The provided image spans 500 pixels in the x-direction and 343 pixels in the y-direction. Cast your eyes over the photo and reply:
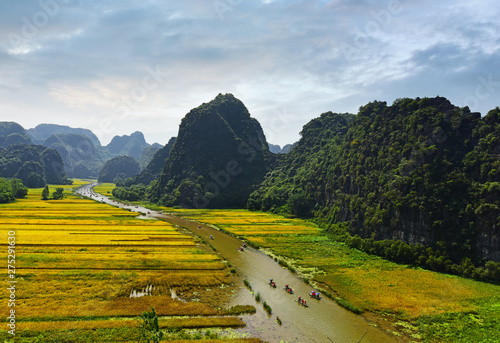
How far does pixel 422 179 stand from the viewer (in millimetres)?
50469

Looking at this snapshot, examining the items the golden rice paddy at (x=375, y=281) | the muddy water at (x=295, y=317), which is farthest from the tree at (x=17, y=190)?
the muddy water at (x=295, y=317)

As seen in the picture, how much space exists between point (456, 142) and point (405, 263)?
1002 inches

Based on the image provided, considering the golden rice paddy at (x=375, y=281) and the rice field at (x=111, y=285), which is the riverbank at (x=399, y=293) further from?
the rice field at (x=111, y=285)

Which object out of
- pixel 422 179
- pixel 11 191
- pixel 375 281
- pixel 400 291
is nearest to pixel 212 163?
pixel 11 191

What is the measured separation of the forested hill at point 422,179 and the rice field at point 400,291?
7.36 m

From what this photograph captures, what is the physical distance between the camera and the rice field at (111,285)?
23.3 metres

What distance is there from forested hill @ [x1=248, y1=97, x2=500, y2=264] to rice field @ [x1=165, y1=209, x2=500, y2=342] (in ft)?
24.1

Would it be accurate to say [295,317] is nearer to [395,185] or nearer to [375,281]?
[375,281]

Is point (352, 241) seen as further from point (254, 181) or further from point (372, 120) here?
point (254, 181)

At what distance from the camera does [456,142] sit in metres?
51.6

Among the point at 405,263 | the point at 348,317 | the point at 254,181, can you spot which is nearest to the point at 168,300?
the point at 348,317

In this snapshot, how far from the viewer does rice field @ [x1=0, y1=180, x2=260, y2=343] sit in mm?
23328

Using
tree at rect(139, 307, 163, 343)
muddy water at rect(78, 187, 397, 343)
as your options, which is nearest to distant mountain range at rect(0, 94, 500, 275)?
muddy water at rect(78, 187, 397, 343)

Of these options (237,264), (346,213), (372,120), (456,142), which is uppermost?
(372,120)
